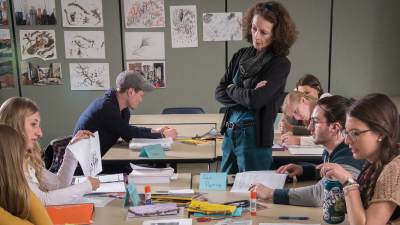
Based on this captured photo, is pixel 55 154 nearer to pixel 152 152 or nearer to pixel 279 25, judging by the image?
pixel 152 152

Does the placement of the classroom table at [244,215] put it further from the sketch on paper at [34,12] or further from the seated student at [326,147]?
the sketch on paper at [34,12]

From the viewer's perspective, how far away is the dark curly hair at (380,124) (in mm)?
1500

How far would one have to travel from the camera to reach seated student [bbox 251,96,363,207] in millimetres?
1862

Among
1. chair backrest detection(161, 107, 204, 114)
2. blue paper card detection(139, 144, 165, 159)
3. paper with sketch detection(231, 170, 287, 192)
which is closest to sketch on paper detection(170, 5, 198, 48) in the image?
chair backrest detection(161, 107, 204, 114)

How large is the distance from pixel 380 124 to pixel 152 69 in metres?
3.78

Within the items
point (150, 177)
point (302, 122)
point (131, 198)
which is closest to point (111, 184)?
point (150, 177)

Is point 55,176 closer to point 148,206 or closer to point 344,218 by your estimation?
point 148,206

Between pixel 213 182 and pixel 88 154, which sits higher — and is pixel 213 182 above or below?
below

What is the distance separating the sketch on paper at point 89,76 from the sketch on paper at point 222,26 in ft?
4.13

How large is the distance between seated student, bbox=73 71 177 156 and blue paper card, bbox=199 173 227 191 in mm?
1083

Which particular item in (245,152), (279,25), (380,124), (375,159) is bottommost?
(245,152)

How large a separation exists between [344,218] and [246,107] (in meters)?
0.99

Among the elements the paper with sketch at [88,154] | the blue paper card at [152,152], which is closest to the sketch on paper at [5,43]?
the blue paper card at [152,152]

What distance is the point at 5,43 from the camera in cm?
495
